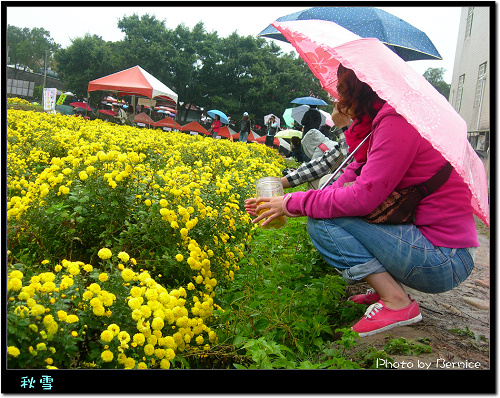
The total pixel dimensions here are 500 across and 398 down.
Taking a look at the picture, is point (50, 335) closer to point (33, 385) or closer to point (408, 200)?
point (33, 385)

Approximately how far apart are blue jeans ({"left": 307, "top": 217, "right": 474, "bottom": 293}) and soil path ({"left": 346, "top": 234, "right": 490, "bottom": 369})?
220mm

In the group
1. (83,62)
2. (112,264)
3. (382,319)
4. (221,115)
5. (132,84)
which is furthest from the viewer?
(83,62)

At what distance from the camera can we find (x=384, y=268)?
1.95m

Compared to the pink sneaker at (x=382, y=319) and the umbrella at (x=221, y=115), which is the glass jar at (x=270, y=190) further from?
the umbrella at (x=221, y=115)

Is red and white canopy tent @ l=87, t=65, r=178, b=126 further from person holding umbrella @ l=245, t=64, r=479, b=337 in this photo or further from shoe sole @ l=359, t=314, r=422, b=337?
shoe sole @ l=359, t=314, r=422, b=337

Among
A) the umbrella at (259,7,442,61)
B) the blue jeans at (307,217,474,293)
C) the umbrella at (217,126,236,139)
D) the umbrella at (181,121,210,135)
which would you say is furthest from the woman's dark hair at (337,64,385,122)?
the umbrella at (181,121,210,135)

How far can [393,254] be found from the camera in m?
1.88

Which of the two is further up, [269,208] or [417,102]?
[417,102]

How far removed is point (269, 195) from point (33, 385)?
124 cm

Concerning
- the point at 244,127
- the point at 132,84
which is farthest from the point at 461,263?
the point at 244,127

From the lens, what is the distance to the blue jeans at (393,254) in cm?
186

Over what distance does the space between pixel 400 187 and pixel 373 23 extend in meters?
2.46

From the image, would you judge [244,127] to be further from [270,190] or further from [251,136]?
[270,190]

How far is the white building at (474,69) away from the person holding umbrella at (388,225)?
1.22ft
